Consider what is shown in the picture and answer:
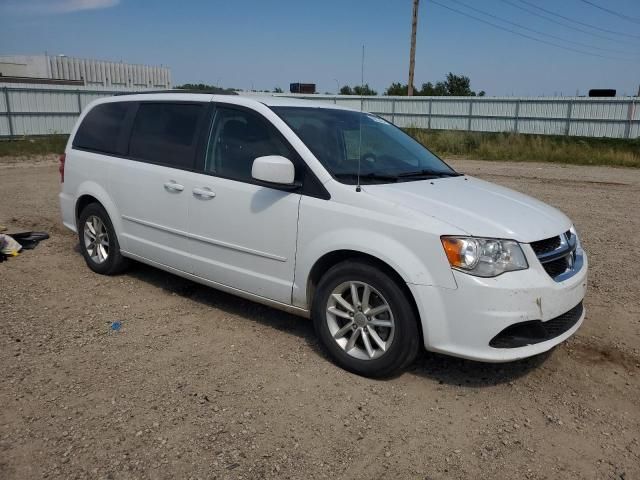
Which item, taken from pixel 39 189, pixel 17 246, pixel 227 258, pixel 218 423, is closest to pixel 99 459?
pixel 218 423

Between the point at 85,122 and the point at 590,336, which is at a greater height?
the point at 85,122

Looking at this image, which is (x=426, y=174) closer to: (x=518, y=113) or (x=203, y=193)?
(x=203, y=193)

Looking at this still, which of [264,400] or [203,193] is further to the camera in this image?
[203,193]

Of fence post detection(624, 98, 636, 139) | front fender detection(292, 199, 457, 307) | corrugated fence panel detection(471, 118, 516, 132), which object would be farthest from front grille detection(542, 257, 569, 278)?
corrugated fence panel detection(471, 118, 516, 132)

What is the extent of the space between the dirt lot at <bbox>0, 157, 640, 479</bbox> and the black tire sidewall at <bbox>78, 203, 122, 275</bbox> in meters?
0.42

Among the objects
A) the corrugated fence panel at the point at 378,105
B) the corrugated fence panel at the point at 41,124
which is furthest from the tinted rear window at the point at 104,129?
the corrugated fence panel at the point at 378,105

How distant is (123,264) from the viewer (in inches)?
223

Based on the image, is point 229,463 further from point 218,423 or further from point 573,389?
point 573,389

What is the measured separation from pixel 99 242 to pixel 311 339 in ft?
9.05

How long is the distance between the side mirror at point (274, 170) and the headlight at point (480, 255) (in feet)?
3.82

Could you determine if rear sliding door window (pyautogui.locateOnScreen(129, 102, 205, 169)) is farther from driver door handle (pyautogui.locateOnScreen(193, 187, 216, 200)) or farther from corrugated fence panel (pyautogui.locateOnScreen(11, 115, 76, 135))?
corrugated fence panel (pyautogui.locateOnScreen(11, 115, 76, 135))

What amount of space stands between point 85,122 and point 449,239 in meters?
4.37

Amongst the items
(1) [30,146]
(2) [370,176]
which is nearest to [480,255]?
(2) [370,176]

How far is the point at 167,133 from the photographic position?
195 inches
